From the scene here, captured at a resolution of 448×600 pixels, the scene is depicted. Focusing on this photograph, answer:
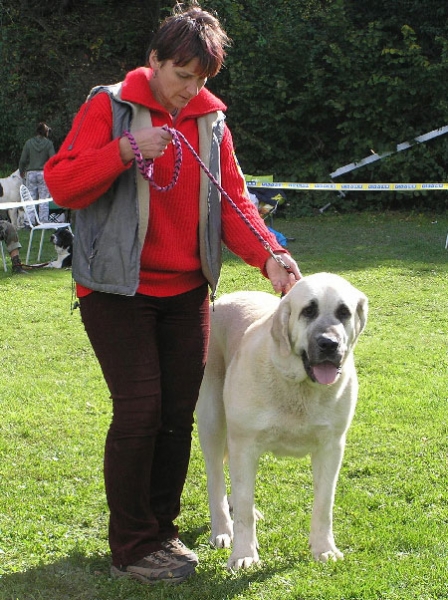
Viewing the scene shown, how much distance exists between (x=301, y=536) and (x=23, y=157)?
42.7ft

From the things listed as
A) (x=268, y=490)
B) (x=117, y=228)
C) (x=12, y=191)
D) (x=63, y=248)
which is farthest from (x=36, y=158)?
(x=117, y=228)

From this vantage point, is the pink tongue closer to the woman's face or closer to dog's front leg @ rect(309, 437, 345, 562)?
dog's front leg @ rect(309, 437, 345, 562)

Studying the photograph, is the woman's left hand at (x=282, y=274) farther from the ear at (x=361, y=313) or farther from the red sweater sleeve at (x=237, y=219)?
the ear at (x=361, y=313)

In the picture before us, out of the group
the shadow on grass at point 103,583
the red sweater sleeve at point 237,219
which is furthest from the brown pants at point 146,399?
the red sweater sleeve at point 237,219

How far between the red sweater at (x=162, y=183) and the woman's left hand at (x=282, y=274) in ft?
0.12

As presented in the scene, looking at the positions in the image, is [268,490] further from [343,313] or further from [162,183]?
[162,183]

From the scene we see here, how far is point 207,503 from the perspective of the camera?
153 inches

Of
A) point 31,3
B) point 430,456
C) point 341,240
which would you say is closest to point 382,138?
point 341,240

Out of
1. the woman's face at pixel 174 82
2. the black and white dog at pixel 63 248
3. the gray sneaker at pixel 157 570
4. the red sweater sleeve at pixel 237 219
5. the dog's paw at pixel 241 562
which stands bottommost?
the black and white dog at pixel 63 248

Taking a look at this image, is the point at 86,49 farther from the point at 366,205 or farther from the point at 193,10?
the point at 193,10

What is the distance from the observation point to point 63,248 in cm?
1087

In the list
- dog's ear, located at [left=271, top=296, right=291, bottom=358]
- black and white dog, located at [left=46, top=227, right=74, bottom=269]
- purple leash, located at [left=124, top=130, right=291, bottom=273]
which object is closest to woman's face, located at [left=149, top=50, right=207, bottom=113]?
purple leash, located at [left=124, top=130, right=291, bottom=273]

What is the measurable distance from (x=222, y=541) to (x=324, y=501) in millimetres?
503

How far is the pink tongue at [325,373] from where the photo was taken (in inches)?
116
